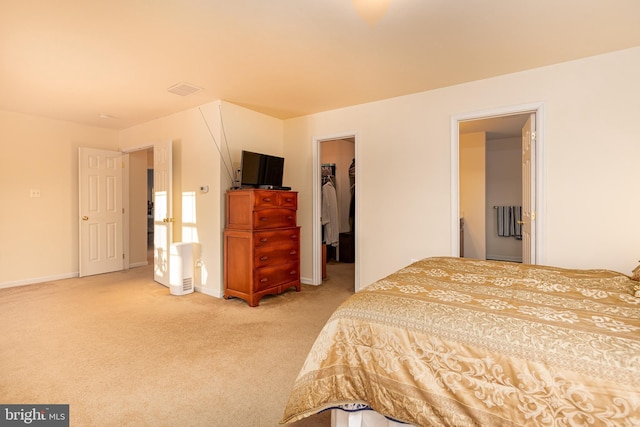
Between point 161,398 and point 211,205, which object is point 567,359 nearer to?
point 161,398

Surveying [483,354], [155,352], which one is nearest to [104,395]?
[155,352]

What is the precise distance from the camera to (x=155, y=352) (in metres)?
2.39

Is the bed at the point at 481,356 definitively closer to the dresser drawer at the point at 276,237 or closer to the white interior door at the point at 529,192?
the white interior door at the point at 529,192

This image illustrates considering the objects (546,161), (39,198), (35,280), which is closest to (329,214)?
(546,161)

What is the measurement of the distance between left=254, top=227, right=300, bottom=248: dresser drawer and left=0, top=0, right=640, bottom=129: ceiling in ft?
5.43

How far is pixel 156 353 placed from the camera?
237cm

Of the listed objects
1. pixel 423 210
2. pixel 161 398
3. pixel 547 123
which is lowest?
pixel 161 398

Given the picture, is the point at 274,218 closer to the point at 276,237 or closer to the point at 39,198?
the point at 276,237

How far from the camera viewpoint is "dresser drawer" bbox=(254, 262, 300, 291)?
11.7 feet

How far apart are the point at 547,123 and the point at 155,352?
4004mm

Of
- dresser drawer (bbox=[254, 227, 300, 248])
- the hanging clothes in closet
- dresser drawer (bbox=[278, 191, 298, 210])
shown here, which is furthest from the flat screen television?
the hanging clothes in closet

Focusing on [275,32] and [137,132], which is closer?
[275,32]

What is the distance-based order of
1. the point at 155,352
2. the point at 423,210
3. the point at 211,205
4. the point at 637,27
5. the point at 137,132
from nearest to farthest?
the point at 637,27, the point at 155,352, the point at 423,210, the point at 211,205, the point at 137,132

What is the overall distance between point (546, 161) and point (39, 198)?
663 cm
